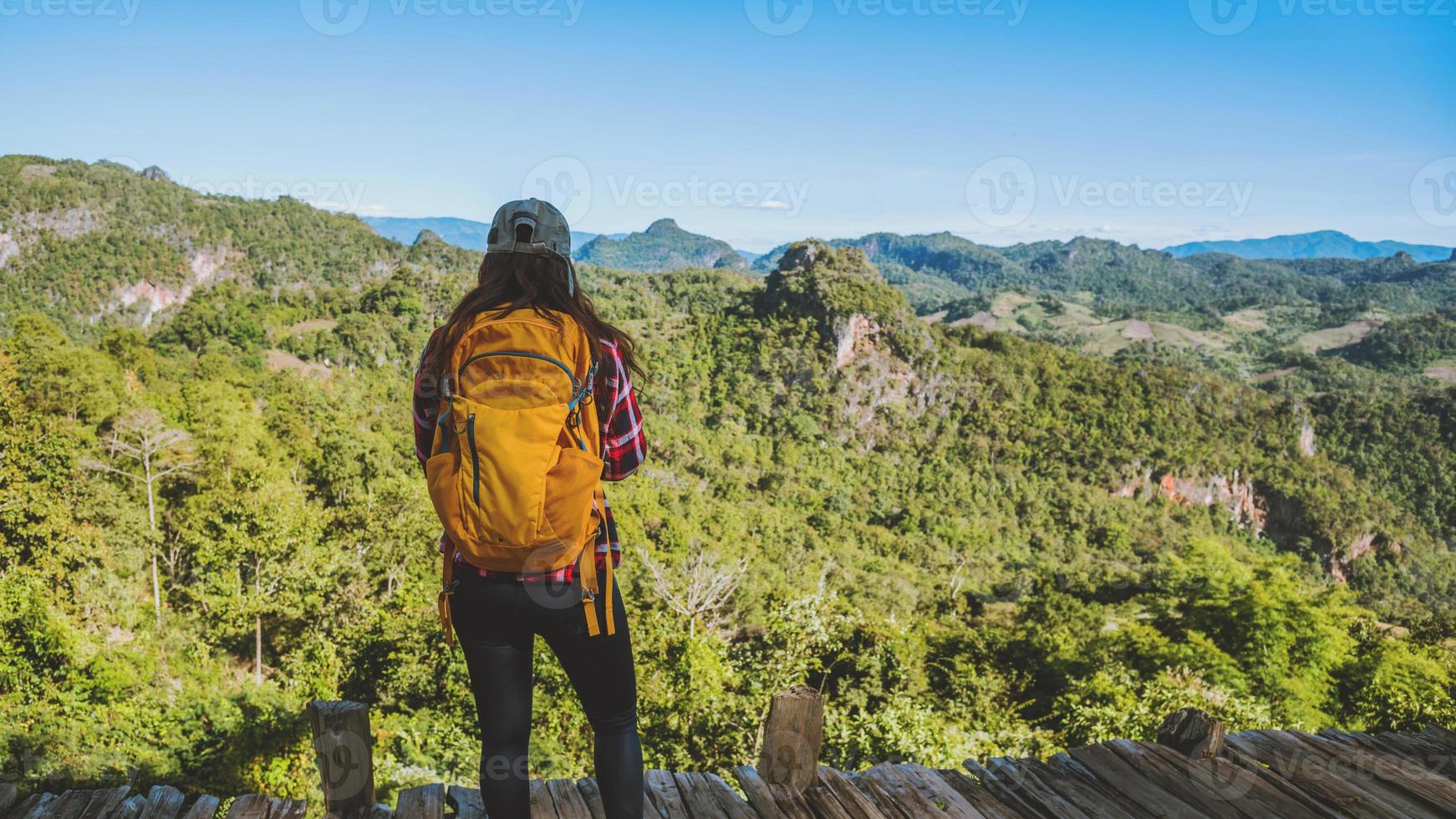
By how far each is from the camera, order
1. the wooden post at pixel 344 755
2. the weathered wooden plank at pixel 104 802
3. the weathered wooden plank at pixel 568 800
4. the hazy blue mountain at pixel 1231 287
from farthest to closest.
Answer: the hazy blue mountain at pixel 1231 287 < the weathered wooden plank at pixel 568 800 < the weathered wooden plank at pixel 104 802 < the wooden post at pixel 344 755

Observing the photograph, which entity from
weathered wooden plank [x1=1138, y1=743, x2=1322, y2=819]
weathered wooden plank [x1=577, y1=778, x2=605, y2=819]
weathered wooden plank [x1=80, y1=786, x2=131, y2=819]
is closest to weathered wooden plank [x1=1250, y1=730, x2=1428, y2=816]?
weathered wooden plank [x1=1138, y1=743, x2=1322, y2=819]

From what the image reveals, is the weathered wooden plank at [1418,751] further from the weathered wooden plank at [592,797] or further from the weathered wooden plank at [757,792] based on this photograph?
the weathered wooden plank at [592,797]

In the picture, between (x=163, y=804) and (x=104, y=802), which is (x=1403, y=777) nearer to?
(x=163, y=804)

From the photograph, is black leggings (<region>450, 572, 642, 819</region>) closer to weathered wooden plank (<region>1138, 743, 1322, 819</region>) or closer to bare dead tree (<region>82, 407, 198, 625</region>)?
weathered wooden plank (<region>1138, 743, 1322, 819</region>)

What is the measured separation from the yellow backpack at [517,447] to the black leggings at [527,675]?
68 millimetres

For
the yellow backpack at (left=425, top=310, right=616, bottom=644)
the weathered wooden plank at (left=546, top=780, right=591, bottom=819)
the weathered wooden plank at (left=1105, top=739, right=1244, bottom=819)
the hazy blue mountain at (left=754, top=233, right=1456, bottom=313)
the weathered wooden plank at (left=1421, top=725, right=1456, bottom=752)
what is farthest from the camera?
the hazy blue mountain at (left=754, top=233, right=1456, bottom=313)

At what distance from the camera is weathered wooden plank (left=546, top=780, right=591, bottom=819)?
226cm

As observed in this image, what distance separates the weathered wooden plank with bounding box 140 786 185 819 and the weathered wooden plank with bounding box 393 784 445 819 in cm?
62

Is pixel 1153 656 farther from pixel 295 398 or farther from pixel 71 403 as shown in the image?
pixel 295 398

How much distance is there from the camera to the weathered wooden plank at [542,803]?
2.25m

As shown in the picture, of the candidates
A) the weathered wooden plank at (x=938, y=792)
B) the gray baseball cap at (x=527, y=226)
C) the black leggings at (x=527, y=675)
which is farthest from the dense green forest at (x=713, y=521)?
the gray baseball cap at (x=527, y=226)

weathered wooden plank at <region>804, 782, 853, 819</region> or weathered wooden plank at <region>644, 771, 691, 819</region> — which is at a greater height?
weathered wooden plank at <region>644, 771, 691, 819</region>

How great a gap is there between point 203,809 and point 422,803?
63 centimetres

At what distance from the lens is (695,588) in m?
12.6
